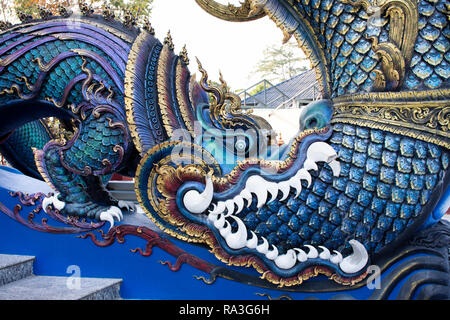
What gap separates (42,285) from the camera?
202cm

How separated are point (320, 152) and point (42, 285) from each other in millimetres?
1564

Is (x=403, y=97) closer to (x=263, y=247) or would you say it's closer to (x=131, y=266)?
(x=263, y=247)

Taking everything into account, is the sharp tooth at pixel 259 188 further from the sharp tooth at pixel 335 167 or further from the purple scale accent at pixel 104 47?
Result: the purple scale accent at pixel 104 47

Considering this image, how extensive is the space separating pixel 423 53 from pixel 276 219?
3.18ft

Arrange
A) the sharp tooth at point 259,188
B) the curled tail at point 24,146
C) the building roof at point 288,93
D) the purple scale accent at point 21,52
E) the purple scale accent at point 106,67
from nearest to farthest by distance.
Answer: the sharp tooth at point 259,188
the purple scale accent at point 106,67
the purple scale accent at point 21,52
the curled tail at point 24,146
the building roof at point 288,93

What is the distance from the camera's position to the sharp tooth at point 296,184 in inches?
70.4

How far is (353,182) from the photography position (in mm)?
1742

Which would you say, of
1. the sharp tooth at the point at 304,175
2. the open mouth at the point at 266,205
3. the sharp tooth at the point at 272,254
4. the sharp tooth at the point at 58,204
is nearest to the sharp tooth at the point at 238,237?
the open mouth at the point at 266,205

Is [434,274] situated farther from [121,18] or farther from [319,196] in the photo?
[121,18]

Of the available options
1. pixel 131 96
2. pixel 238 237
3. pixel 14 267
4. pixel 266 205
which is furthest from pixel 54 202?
pixel 266 205

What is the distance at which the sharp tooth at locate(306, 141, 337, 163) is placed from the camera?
1756 millimetres

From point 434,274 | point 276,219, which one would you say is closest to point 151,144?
point 276,219

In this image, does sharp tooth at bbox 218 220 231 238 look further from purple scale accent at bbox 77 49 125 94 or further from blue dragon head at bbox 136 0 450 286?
purple scale accent at bbox 77 49 125 94

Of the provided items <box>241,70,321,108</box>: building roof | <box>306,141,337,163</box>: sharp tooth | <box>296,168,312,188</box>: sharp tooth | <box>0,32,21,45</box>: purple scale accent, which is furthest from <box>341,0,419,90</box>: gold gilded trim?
<box>241,70,321,108</box>: building roof
